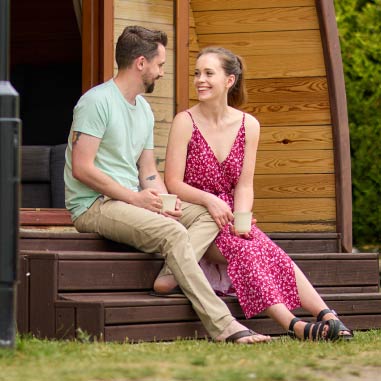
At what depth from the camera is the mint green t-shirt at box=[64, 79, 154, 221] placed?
6695 millimetres

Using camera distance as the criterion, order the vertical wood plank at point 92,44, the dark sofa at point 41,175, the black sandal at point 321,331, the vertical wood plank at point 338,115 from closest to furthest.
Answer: the black sandal at point 321,331 → the vertical wood plank at point 92,44 → the vertical wood plank at point 338,115 → the dark sofa at point 41,175

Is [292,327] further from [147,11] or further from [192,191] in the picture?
[147,11]

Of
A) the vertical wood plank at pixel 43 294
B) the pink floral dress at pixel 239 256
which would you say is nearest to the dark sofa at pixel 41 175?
the pink floral dress at pixel 239 256

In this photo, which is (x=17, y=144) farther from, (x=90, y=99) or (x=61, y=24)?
(x=61, y=24)

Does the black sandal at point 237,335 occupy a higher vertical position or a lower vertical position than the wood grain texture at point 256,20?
lower

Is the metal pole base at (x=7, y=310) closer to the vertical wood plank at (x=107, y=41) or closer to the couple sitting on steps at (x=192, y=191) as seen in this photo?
the couple sitting on steps at (x=192, y=191)

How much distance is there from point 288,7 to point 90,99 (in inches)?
99.4

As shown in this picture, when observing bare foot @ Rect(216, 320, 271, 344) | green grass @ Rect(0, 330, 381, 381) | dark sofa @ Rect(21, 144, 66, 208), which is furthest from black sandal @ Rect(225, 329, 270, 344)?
dark sofa @ Rect(21, 144, 66, 208)

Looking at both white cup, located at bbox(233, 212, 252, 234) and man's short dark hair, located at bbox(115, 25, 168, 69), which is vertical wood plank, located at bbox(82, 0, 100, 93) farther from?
white cup, located at bbox(233, 212, 252, 234)

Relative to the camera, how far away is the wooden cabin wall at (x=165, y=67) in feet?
27.7

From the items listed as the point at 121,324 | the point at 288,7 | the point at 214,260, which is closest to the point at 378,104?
the point at 288,7

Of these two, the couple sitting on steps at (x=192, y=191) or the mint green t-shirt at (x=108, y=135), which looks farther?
the mint green t-shirt at (x=108, y=135)

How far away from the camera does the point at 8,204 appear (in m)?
5.22

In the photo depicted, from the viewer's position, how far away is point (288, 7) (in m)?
8.80
